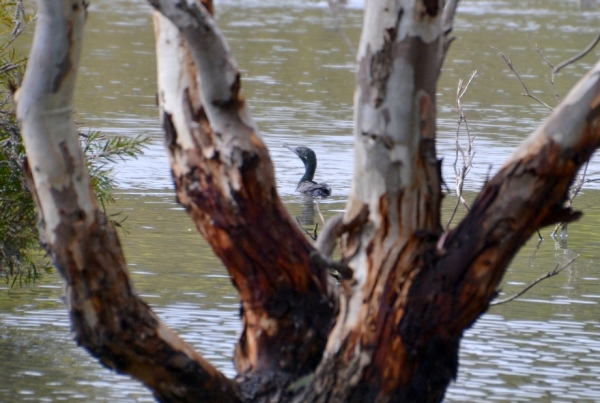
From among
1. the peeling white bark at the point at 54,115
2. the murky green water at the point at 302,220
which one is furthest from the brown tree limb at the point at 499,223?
the murky green water at the point at 302,220

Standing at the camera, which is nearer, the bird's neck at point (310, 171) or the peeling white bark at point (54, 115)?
the peeling white bark at point (54, 115)

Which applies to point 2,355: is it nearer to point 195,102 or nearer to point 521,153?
point 195,102

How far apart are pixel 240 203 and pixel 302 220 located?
25.7 feet

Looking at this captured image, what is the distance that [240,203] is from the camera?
5.23m

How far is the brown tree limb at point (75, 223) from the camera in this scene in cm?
486

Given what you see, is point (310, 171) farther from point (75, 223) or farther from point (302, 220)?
point (75, 223)

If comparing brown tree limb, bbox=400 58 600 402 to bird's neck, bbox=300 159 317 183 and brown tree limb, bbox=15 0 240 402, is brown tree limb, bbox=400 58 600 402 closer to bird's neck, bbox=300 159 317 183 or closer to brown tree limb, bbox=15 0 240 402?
brown tree limb, bbox=15 0 240 402

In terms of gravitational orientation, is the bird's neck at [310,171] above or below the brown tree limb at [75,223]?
below

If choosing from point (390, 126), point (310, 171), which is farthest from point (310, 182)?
point (390, 126)

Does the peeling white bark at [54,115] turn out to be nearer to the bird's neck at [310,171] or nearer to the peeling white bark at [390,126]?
the peeling white bark at [390,126]

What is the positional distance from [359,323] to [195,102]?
123 cm

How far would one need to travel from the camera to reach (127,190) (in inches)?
547

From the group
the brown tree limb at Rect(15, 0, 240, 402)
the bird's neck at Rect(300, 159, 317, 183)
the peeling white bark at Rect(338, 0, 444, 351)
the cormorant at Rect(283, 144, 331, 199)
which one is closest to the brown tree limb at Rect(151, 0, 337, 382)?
the peeling white bark at Rect(338, 0, 444, 351)

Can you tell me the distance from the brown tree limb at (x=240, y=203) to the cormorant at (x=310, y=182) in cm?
835
